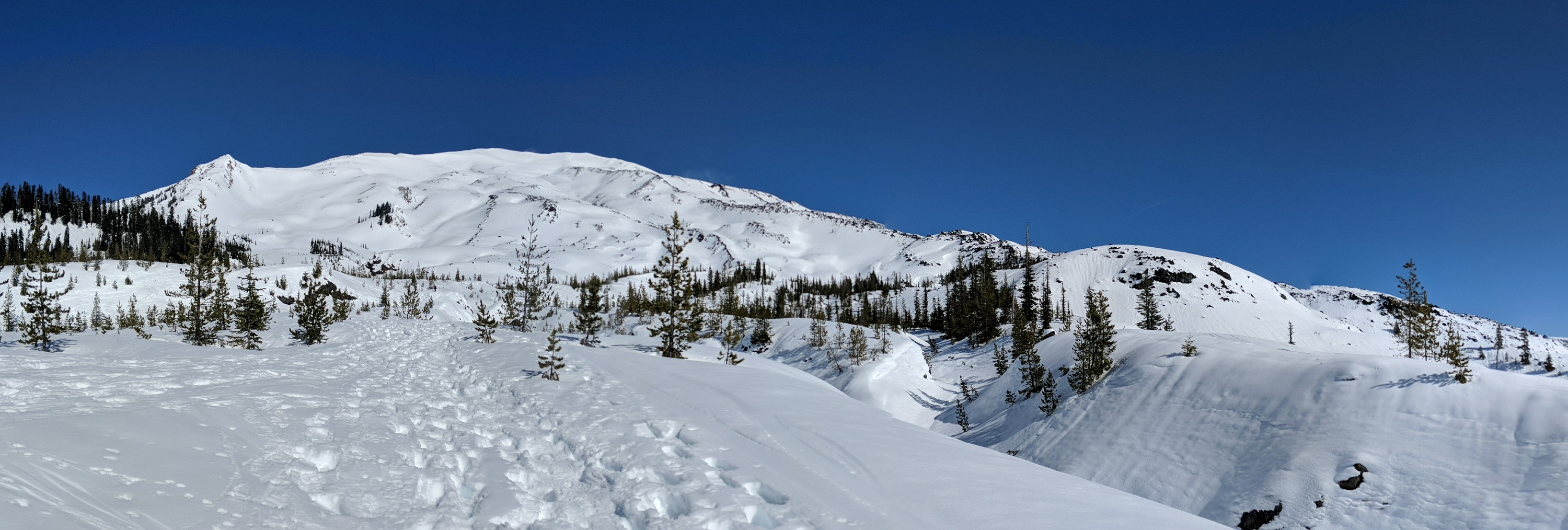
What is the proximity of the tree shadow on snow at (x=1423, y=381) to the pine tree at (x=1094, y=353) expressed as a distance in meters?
6.89

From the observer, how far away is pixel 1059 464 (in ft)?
47.7

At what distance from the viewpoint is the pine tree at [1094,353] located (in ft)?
60.2

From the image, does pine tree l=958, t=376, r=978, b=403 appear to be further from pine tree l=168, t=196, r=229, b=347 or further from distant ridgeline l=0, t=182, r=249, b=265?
distant ridgeline l=0, t=182, r=249, b=265

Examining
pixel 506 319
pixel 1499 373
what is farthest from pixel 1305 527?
pixel 506 319

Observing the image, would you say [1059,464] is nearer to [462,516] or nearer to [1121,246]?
[462,516]

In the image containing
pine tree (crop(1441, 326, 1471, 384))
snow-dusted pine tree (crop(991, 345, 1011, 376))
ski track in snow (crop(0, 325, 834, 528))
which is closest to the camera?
ski track in snow (crop(0, 325, 834, 528))

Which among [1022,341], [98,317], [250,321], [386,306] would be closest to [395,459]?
[250,321]

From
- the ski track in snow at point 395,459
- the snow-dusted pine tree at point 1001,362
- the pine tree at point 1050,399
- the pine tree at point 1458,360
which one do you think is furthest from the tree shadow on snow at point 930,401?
the ski track in snow at point 395,459

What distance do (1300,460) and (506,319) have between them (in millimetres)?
32064

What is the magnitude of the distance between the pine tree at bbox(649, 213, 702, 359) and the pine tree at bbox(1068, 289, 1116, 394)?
462 inches

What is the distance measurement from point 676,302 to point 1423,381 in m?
16.6

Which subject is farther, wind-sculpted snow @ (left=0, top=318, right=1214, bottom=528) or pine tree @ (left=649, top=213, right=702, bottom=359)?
pine tree @ (left=649, top=213, right=702, bottom=359)

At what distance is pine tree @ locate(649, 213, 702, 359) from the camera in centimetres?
1722

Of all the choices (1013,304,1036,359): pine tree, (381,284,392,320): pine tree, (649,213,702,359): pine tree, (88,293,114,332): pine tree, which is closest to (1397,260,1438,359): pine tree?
(1013,304,1036,359): pine tree
